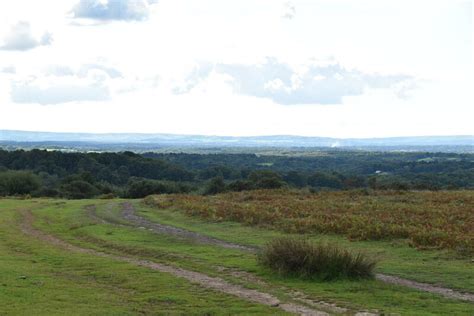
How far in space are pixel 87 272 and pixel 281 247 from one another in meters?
6.55

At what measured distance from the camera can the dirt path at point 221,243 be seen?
52.7 ft

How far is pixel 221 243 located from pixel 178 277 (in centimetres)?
865

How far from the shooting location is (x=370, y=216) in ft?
111

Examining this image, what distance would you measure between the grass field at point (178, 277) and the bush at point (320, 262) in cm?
46

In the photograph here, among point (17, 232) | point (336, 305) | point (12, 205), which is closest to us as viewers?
point (336, 305)


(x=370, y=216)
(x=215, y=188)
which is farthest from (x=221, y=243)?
(x=215, y=188)

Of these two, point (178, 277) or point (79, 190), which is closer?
point (178, 277)

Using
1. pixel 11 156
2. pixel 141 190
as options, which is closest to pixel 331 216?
pixel 141 190

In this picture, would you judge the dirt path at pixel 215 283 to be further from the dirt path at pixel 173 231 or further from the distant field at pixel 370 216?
the distant field at pixel 370 216

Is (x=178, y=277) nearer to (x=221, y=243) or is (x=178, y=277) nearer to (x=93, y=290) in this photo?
(x=93, y=290)

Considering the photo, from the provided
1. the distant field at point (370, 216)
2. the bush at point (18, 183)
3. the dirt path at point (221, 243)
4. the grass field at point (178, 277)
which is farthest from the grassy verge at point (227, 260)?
the bush at point (18, 183)

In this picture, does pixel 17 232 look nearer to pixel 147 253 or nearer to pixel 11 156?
pixel 147 253

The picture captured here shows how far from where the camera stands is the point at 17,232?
31.9m

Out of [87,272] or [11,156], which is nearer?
[87,272]
